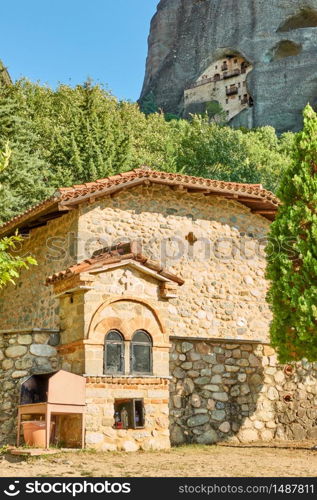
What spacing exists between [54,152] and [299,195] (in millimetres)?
16966

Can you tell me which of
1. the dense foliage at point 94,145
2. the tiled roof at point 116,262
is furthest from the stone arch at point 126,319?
the dense foliage at point 94,145

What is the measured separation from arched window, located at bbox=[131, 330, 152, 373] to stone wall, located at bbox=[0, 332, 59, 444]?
51.9 inches

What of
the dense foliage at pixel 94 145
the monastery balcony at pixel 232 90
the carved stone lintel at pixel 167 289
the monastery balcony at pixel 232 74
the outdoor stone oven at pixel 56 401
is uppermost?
the monastery balcony at pixel 232 74

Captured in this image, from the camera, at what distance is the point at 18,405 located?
10.3 metres

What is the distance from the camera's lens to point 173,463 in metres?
8.83

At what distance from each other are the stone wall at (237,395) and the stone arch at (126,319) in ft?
3.00

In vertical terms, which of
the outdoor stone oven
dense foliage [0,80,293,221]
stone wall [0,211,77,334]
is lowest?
the outdoor stone oven

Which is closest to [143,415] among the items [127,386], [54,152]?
[127,386]

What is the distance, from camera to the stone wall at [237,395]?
11.5 meters

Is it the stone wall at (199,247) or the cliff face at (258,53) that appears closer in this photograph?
the stone wall at (199,247)

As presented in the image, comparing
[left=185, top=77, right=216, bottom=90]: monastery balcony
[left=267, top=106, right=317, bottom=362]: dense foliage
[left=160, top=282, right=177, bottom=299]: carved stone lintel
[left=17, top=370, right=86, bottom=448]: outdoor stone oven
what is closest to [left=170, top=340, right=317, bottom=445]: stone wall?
[left=267, top=106, right=317, bottom=362]: dense foliage

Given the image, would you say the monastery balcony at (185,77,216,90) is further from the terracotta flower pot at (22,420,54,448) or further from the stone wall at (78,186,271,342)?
the terracotta flower pot at (22,420,54,448)

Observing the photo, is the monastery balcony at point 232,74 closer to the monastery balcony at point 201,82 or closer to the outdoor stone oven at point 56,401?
the monastery balcony at point 201,82

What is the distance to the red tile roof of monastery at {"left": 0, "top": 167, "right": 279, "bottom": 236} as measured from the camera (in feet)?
47.7
